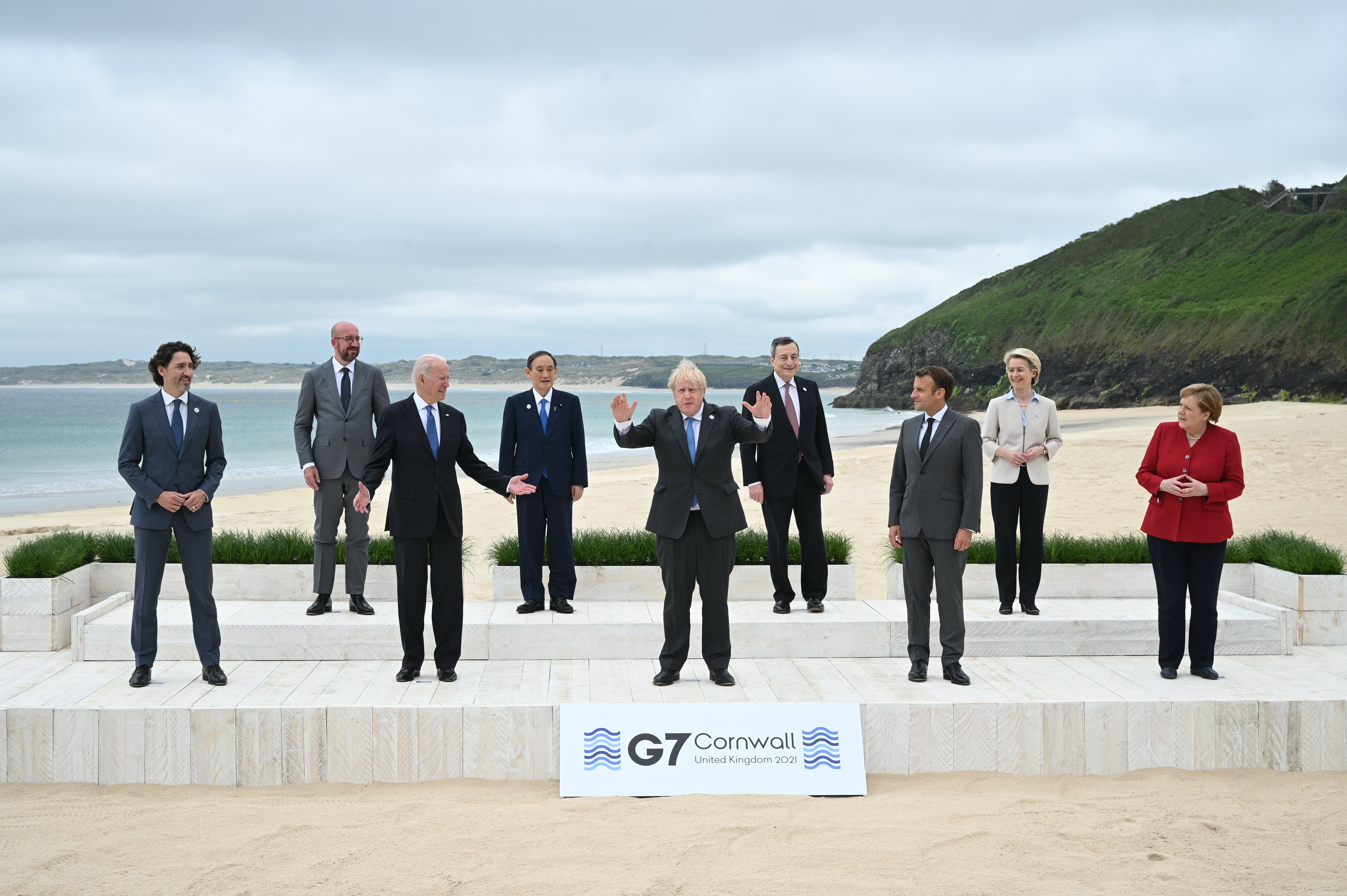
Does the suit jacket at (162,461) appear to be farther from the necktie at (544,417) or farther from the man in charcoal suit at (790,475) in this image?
the man in charcoal suit at (790,475)

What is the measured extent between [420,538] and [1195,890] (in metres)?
3.84

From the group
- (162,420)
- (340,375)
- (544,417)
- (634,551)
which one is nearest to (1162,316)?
(634,551)

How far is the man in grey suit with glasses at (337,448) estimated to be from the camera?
5.95 metres

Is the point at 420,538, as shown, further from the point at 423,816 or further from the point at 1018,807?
the point at 1018,807

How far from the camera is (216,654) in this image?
16.4 ft

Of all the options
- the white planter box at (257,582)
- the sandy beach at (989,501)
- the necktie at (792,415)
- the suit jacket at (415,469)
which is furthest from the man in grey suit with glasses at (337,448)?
the necktie at (792,415)

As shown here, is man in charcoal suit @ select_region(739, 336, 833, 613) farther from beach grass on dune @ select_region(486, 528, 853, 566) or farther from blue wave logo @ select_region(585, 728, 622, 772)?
blue wave logo @ select_region(585, 728, 622, 772)

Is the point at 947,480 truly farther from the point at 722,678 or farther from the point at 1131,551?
the point at 1131,551

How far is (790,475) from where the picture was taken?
609cm

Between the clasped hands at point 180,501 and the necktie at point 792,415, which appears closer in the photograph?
the clasped hands at point 180,501

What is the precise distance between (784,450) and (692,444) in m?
1.22

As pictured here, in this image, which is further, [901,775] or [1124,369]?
[1124,369]

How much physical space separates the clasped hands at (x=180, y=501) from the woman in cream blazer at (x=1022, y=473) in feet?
15.0

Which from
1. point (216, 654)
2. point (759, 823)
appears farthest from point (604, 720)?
point (216, 654)
